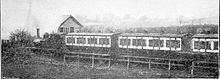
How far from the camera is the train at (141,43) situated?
282 cm

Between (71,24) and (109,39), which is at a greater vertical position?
(71,24)

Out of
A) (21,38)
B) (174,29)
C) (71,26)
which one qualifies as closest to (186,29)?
(174,29)

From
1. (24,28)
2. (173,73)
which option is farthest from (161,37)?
(24,28)

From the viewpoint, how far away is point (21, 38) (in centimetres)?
395

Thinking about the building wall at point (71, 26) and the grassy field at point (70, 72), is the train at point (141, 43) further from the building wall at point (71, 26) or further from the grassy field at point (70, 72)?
the grassy field at point (70, 72)

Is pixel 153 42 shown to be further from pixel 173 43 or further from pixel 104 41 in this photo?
pixel 104 41

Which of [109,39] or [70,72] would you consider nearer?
[109,39]

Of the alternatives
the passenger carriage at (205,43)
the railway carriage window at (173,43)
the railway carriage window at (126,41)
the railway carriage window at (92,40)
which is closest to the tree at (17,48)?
the railway carriage window at (92,40)

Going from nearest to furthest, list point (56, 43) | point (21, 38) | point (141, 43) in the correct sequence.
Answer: point (141, 43) → point (56, 43) → point (21, 38)

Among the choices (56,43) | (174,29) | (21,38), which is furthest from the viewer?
(21,38)

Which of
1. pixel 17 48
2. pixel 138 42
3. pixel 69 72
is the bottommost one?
pixel 69 72

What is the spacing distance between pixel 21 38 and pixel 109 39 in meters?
1.43

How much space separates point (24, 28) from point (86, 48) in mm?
1012

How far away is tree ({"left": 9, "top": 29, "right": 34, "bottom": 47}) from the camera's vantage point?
3.88m
